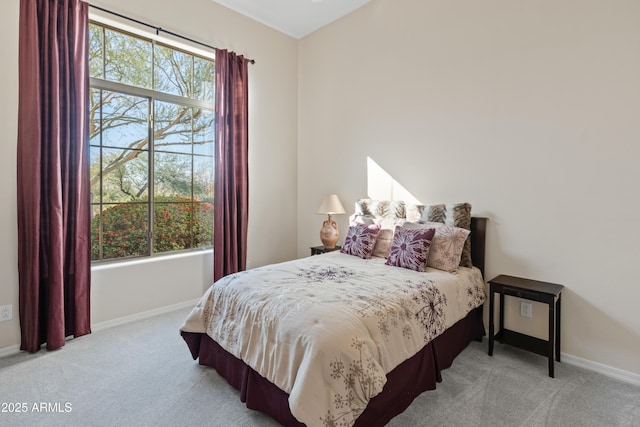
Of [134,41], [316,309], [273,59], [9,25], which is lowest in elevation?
[316,309]

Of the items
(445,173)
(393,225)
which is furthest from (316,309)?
(445,173)

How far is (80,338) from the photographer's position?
8.89 ft

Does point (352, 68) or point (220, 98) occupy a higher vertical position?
point (352, 68)

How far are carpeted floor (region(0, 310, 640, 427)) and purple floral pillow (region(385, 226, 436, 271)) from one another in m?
0.79

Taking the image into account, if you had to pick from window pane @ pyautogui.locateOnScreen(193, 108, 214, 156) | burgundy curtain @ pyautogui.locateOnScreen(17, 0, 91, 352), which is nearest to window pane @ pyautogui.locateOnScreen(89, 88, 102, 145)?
burgundy curtain @ pyautogui.locateOnScreen(17, 0, 91, 352)

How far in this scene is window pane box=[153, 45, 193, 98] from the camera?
3326 mm

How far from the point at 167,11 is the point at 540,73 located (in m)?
3.49

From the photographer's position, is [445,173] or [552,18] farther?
[445,173]

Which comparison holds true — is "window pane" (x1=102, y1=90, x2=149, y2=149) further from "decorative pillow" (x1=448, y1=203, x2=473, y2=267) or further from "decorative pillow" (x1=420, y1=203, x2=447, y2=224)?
"decorative pillow" (x1=448, y1=203, x2=473, y2=267)

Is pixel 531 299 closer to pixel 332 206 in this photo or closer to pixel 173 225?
pixel 332 206

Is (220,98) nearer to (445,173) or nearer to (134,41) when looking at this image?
(134,41)

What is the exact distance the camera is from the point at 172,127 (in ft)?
11.4

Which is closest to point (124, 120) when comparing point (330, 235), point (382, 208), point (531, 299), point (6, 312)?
point (6, 312)

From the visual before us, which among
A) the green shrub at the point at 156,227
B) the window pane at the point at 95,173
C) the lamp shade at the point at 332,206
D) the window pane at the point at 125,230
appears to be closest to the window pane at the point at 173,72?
the window pane at the point at 95,173
